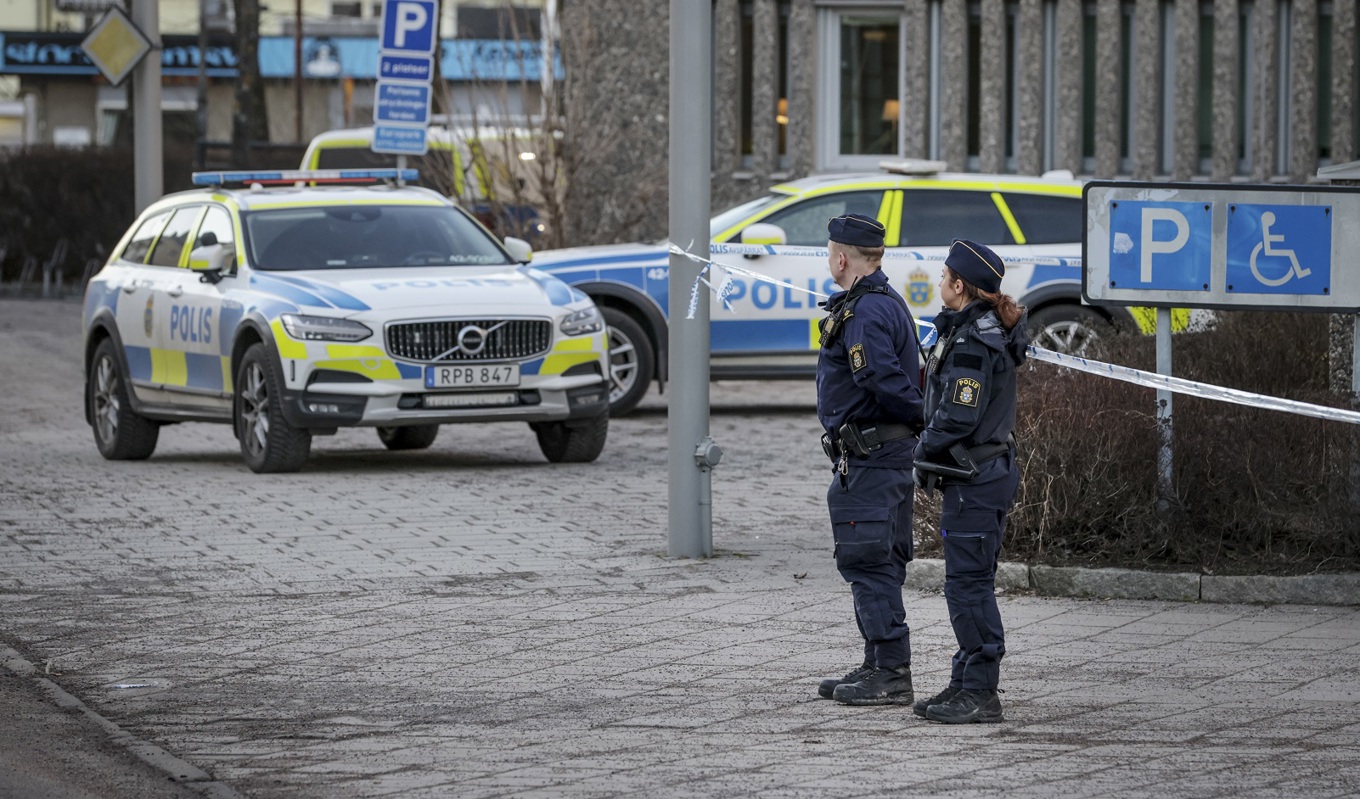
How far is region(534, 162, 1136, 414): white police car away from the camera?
52.1ft

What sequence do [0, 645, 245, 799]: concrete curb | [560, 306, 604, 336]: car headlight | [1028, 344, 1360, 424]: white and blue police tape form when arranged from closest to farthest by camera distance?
1. [0, 645, 245, 799]: concrete curb
2. [1028, 344, 1360, 424]: white and blue police tape
3. [560, 306, 604, 336]: car headlight

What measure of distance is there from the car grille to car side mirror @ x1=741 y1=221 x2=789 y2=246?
2.36 metres

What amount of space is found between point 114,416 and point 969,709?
29.7 feet

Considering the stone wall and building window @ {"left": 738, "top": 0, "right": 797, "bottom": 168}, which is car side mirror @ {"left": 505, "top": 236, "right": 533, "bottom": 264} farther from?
building window @ {"left": 738, "top": 0, "right": 797, "bottom": 168}

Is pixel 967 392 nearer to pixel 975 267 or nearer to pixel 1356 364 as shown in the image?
pixel 975 267

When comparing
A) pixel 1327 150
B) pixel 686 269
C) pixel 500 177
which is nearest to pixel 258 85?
pixel 500 177

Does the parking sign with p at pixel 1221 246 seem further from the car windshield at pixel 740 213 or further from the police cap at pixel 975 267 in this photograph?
the car windshield at pixel 740 213

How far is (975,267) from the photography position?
6.57 meters

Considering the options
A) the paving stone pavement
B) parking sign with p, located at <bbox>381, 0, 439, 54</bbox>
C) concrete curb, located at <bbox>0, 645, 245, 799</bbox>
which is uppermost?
parking sign with p, located at <bbox>381, 0, 439, 54</bbox>

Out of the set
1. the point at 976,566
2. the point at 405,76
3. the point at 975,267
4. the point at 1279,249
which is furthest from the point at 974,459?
the point at 405,76

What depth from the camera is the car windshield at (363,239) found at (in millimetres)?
13633

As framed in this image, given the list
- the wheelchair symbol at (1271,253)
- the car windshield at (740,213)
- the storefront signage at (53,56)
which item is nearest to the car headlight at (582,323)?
the car windshield at (740,213)

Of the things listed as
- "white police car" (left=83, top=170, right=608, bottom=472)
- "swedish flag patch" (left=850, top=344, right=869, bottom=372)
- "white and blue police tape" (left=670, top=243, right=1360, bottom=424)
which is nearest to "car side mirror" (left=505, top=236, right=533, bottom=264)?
"white police car" (left=83, top=170, right=608, bottom=472)

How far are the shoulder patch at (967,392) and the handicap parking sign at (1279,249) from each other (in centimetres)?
314
